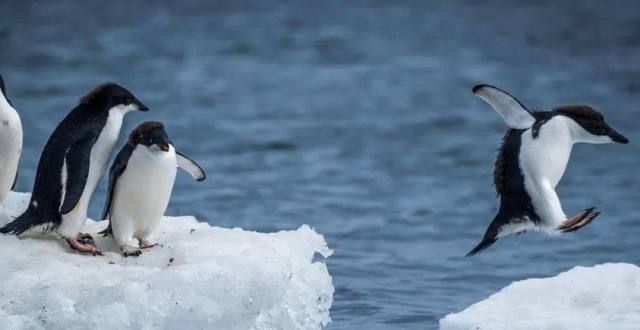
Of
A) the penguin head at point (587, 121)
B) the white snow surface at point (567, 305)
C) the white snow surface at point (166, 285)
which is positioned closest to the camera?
the white snow surface at point (166, 285)

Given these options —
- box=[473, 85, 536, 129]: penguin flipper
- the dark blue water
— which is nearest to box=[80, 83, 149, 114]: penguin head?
box=[473, 85, 536, 129]: penguin flipper

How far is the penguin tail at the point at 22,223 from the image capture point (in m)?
5.91

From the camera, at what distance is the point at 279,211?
12.9 m

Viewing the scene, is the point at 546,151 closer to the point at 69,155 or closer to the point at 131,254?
the point at 131,254

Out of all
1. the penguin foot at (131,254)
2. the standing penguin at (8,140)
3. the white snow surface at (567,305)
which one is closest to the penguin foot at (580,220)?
the white snow surface at (567,305)

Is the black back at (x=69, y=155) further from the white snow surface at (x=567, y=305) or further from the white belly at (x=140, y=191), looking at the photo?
the white snow surface at (x=567, y=305)

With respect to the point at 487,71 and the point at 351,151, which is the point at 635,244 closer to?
the point at 351,151

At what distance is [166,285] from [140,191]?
421mm

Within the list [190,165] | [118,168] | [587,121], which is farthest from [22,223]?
[587,121]

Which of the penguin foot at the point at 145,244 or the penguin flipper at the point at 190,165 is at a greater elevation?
the penguin flipper at the point at 190,165

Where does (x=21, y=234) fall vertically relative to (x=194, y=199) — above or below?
above

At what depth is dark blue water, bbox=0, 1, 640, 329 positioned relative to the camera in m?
11.0

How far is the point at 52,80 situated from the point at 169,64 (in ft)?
4.82

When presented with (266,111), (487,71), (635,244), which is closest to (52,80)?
(266,111)
